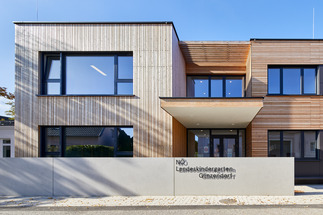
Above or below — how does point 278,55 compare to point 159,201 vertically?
above

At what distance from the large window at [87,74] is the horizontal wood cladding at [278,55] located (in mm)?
5681

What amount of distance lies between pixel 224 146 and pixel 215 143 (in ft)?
1.68

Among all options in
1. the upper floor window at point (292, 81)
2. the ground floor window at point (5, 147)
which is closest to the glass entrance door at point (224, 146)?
the upper floor window at point (292, 81)

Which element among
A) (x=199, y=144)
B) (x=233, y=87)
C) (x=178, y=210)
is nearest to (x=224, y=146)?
(x=199, y=144)

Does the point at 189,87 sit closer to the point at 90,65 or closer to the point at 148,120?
the point at 148,120

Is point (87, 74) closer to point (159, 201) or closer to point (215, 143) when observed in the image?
point (159, 201)

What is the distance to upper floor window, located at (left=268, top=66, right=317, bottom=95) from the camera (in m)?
11.9

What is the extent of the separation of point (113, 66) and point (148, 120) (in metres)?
2.68

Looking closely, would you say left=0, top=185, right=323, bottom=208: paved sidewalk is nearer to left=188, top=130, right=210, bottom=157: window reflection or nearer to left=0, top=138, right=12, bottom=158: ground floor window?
left=188, top=130, right=210, bottom=157: window reflection

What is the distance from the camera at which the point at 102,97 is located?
10414 mm

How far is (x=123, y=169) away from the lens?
8.48m

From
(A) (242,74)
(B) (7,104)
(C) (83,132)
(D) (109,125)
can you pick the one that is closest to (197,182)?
(D) (109,125)

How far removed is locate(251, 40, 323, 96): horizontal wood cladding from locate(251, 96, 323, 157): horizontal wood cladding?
863 mm

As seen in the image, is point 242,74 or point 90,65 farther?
point 242,74
